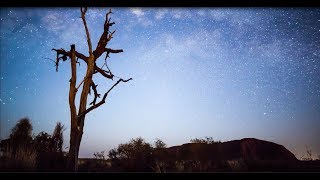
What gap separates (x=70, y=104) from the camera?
23.0 feet

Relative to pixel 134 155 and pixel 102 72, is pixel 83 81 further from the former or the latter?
pixel 134 155

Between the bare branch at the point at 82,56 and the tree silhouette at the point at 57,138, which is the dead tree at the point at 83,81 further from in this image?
the tree silhouette at the point at 57,138

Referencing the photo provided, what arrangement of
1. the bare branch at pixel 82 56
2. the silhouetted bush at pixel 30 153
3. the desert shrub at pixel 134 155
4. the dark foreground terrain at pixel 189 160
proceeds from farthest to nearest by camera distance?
1. the desert shrub at pixel 134 155
2. the dark foreground terrain at pixel 189 160
3. the bare branch at pixel 82 56
4. the silhouetted bush at pixel 30 153

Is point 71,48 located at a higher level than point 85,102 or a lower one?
higher

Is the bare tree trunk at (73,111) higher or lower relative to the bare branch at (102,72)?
lower

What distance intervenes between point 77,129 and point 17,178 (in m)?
5.12

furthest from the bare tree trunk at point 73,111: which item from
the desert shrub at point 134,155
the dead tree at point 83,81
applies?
the desert shrub at point 134,155

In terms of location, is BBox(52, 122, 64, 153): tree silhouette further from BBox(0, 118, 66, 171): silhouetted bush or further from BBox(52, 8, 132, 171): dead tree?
BBox(52, 8, 132, 171): dead tree

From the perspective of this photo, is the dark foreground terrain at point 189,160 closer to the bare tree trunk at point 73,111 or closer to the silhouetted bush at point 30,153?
the silhouetted bush at point 30,153

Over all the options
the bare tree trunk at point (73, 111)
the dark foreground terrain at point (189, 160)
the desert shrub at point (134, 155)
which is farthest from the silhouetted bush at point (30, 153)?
the desert shrub at point (134, 155)

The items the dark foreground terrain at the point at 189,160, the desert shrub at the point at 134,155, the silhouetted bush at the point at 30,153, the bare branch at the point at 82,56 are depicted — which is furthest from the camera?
the desert shrub at the point at 134,155

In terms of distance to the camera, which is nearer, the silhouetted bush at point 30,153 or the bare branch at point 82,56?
the silhouetted bush at point 30,153
